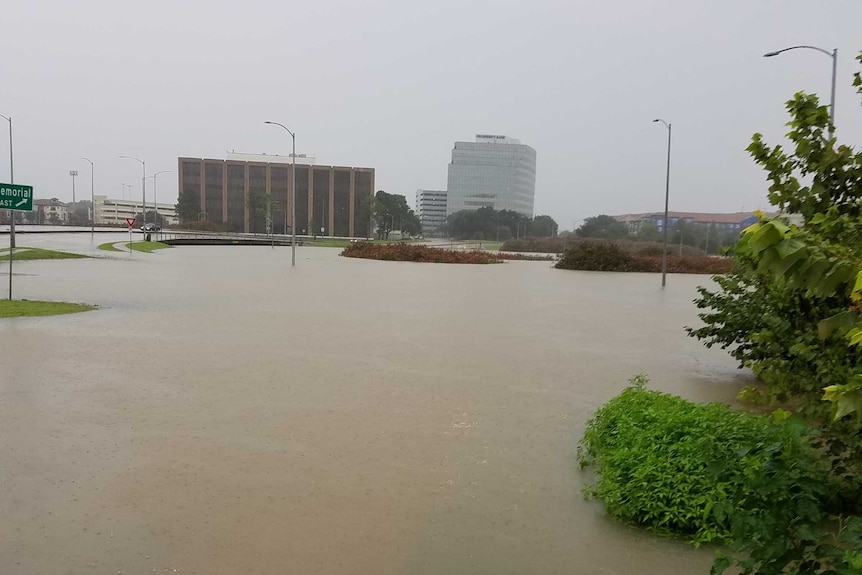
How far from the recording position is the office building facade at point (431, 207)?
172 m

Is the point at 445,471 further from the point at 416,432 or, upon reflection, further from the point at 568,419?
the point at 568,419

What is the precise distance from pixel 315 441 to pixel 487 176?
13014 centimetres

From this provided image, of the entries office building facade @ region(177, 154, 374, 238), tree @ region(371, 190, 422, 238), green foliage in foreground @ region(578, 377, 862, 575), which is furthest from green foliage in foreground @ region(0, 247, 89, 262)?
office building facade @ region(177, 154, 374, 238)

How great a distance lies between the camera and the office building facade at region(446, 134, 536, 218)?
13362 centimetres

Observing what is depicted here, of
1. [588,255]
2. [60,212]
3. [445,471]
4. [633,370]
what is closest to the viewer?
[445,471]

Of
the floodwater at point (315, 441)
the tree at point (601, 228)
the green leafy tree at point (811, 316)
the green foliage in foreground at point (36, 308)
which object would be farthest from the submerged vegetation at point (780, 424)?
the tree at point (601, 228)

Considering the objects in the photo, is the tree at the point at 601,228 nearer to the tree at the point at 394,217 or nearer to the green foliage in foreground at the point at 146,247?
the tree at the point at 394,217

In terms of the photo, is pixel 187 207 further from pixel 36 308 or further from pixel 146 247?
pixel 36 308

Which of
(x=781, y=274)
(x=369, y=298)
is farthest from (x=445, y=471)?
(x=369, y=298)

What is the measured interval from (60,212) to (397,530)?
586ft

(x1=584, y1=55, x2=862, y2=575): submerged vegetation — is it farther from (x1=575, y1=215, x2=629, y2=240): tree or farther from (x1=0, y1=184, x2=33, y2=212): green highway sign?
(x1=575, y1=215, x2=629, y2=240): tree

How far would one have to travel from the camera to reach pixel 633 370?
34.3ft

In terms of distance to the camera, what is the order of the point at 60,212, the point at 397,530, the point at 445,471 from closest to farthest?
the point at 397,530, the point at 445,471, the point at 60,212

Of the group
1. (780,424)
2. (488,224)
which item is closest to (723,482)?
(780,424)
